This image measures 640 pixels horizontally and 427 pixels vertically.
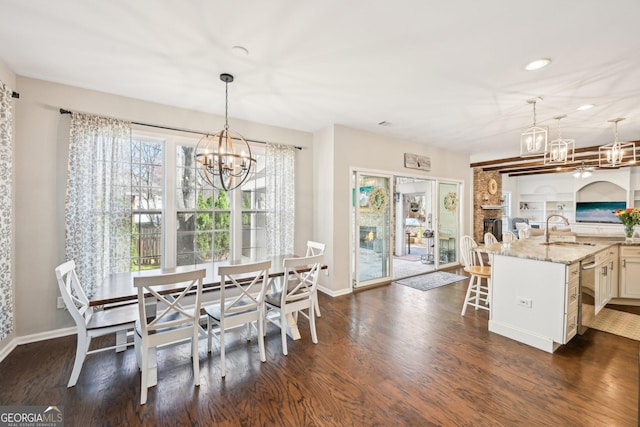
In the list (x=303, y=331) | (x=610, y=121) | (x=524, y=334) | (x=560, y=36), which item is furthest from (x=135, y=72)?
(x=610, y=121)

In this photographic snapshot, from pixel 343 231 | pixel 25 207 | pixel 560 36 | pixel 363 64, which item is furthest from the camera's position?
pixel 343 231

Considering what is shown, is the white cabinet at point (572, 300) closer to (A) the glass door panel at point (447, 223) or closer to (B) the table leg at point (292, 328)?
(B) the table leg at point (292, 328)

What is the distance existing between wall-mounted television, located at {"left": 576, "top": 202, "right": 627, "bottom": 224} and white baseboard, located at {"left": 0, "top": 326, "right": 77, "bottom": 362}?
12940mm

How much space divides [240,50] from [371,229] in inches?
142

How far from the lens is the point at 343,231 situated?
4574 mm

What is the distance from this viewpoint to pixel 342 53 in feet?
7.90

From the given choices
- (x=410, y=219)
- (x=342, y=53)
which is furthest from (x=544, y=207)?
(x=342, y=53)

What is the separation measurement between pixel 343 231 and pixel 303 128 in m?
1.83

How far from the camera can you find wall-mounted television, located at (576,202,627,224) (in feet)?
28.0

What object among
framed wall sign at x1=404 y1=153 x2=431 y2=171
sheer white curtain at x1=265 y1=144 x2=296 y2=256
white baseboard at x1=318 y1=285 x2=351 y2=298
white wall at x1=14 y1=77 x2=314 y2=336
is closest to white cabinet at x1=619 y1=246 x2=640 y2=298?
framed wall sign at x1=404 y1=153 x2=431 y2=171

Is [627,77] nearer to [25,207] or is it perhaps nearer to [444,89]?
[444,89]

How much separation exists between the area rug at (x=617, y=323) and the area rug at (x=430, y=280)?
2.01 meters

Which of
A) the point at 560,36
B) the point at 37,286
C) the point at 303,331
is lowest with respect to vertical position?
the point at 303,331
